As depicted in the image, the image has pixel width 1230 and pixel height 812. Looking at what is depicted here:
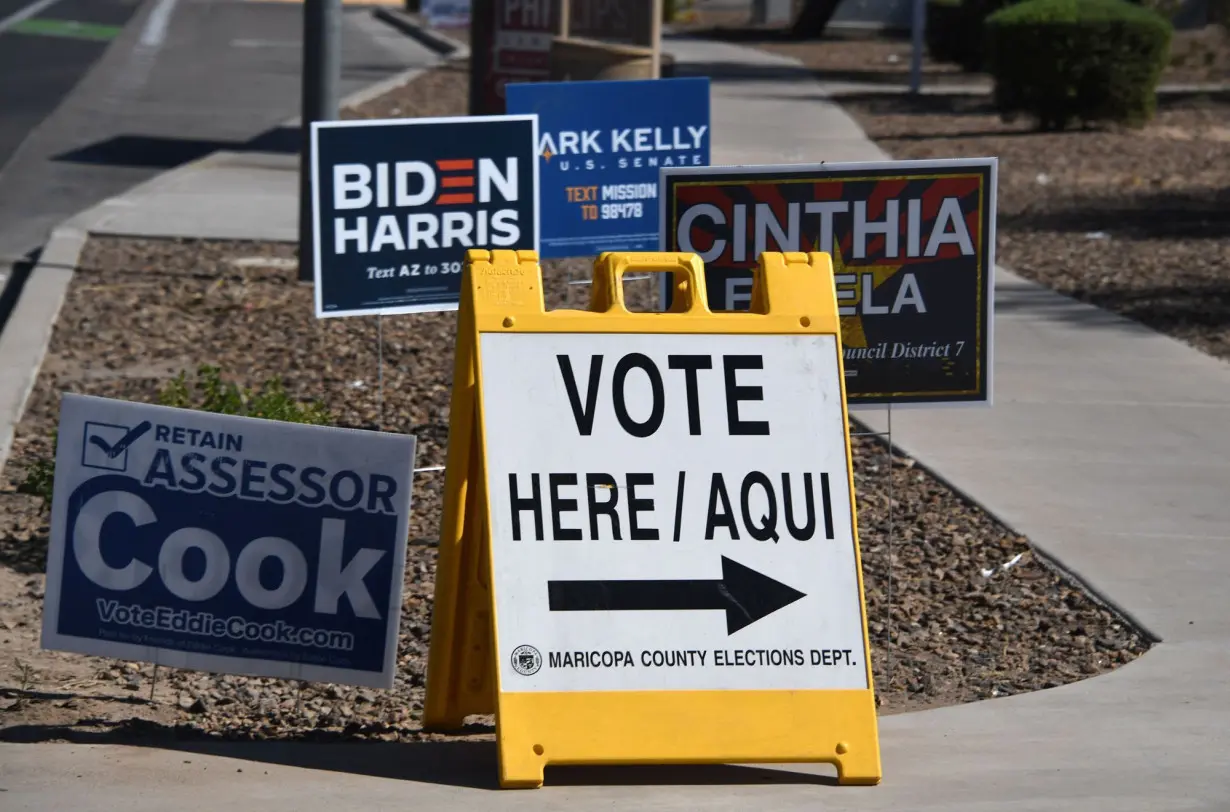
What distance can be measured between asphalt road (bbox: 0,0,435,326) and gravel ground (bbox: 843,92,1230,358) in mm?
7667

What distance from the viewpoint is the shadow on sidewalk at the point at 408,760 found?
470cm

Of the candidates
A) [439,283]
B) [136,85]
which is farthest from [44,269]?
[136,85]

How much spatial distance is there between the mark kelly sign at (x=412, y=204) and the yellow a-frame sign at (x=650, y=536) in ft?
11.7

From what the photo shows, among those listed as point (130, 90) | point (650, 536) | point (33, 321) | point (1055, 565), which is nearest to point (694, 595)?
point (650, 536)

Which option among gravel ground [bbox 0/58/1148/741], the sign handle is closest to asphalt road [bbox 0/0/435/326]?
gravel ground [bbox 0/58/1148/741]

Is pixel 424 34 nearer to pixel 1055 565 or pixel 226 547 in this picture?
pixel 1055 565

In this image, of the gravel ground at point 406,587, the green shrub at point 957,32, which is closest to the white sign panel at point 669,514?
A: the gravel ground at point 406,587

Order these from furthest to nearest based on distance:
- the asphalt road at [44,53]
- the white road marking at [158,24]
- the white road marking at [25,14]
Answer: the white road marking at [25,14] < the white road marking at [158,24] < the asphalt road at [44,53]

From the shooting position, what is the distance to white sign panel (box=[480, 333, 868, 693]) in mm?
4719

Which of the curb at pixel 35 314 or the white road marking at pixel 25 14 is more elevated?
the white road marking at pixel 25 14

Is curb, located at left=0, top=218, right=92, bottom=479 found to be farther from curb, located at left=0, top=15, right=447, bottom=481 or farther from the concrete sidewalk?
the concrete sidewalk

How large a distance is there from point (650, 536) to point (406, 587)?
6.74 ft

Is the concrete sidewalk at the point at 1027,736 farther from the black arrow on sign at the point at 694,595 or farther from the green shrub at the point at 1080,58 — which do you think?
the green shrub at the point at 1080,58

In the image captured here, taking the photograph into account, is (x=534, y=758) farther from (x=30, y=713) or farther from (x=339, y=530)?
(x=30, y=713)
